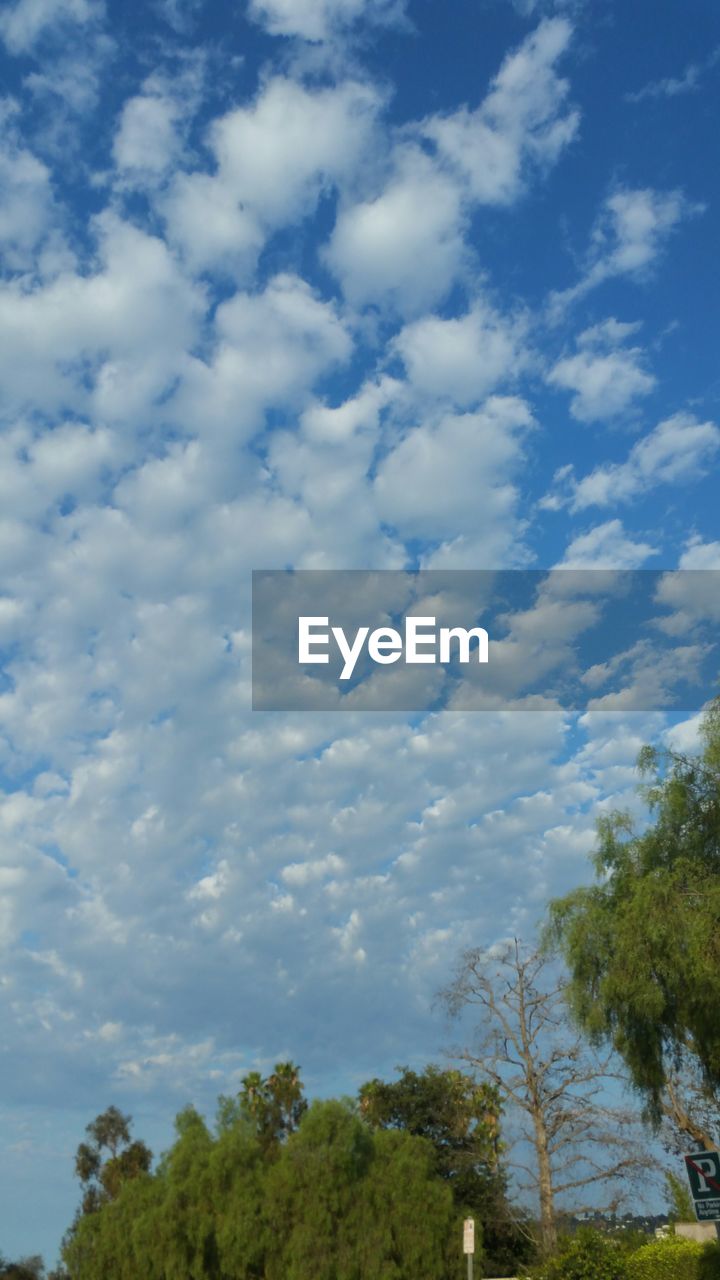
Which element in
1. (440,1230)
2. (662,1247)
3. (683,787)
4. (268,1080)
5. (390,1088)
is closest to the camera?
(683,787)

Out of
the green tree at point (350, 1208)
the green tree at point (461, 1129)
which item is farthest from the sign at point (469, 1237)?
the green tree at point (461, 1129)

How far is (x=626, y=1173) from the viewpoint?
30891 millimetres

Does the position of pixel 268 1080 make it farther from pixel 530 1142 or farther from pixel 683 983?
pixel 683 983

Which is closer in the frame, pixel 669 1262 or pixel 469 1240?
pixel 469 1240

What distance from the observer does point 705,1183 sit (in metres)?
12.8

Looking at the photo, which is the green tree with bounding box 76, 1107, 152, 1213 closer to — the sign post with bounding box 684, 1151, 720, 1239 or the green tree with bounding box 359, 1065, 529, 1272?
the green tree with bounding box 359, 1065, 529, 1272

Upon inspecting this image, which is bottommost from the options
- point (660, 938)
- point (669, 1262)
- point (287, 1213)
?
point (669, 1262)

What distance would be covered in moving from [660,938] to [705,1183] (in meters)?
8.89

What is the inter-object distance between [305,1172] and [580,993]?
12.3 metres

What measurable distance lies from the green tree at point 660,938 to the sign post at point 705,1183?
7871mm

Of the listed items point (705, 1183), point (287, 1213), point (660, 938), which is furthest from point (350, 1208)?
point (705, 1183)

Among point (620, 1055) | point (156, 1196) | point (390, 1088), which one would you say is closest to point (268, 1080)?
point (390, 1088)

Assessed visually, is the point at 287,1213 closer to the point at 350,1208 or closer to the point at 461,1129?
the point at 350,1208

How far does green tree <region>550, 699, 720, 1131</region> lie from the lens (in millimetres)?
21391
